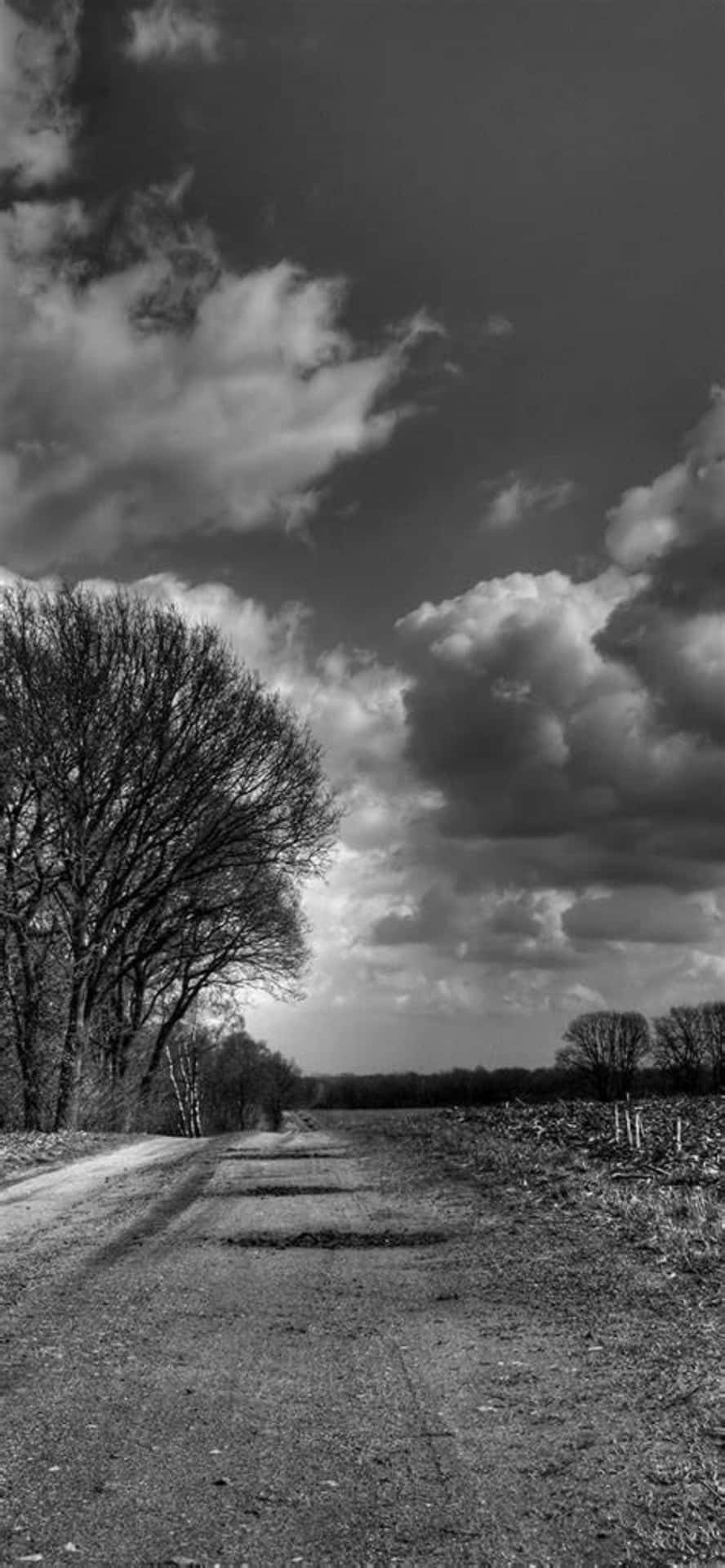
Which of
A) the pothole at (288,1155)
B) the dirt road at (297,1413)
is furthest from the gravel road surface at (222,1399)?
the pothole at (288,1155)

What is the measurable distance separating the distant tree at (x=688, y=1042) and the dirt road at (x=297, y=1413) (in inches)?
2484

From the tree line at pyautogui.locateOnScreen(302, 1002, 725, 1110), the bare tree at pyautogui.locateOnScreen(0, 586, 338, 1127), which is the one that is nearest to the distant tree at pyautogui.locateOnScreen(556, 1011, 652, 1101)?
the tree line at pyautogui.locateOnScreen(302, 1002, 725, 1110)

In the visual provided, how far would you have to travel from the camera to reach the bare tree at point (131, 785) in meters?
24.7

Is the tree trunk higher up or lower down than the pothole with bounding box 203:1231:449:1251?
higher up

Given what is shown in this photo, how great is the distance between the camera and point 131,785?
88.8 ft

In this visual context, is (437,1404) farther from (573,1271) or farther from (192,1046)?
(192,1046)

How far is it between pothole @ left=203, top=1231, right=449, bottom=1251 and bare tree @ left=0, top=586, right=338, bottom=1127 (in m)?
16.9

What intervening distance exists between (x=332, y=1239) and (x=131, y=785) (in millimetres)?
18821

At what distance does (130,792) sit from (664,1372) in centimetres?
2315

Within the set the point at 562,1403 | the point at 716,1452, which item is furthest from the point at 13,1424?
the point at 716,1452

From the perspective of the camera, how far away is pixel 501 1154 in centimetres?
1491

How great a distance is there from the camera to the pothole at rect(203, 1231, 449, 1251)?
9047mm

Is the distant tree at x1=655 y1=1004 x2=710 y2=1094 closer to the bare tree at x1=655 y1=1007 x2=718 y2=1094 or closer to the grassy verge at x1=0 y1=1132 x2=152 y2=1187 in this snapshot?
the bare tree at x1=655 y1=1007 x2=718 y2=1094

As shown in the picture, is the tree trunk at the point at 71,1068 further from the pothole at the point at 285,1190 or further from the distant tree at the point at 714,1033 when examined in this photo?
the distant tree at the point at 714,1033
